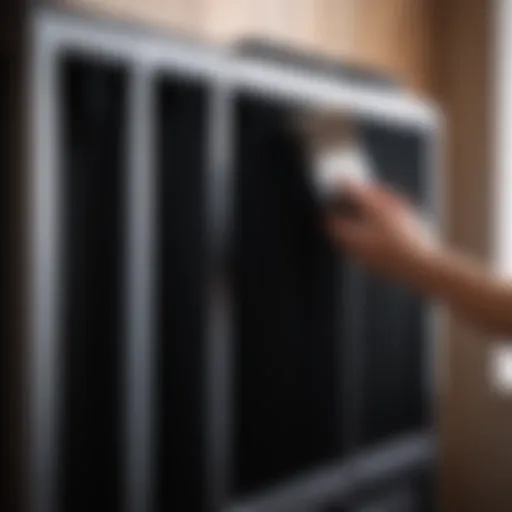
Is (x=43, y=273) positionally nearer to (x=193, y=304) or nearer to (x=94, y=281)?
(x=94, y=281)

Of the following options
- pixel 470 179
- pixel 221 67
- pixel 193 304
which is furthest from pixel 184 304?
pixel 470 179

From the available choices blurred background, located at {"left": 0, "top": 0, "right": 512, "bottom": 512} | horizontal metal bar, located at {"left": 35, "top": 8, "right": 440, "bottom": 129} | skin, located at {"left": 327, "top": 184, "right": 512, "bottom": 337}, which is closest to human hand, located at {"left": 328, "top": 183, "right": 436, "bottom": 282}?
skin, located at {"left": 327, "top": 184, "right": 512, "bottom": 337}

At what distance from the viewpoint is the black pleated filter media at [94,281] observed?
0.87 meters

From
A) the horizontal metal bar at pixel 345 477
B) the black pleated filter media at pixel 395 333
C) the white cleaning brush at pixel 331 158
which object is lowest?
the horizontal metal bar at pixel 345 477

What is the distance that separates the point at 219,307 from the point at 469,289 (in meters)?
0.33

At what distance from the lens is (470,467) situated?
190cm

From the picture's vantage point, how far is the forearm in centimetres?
117

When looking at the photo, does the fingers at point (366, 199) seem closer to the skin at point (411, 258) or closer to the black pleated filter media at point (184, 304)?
the skin at point (411, 258)

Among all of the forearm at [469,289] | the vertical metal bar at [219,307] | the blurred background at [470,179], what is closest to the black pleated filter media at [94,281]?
the vertical metal bar at [219,307]

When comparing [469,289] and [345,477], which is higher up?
[469,289]

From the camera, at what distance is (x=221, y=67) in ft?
3.30

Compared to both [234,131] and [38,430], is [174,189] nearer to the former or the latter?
[234,131]

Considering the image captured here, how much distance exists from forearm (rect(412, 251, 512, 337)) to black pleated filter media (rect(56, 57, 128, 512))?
0.42 meters

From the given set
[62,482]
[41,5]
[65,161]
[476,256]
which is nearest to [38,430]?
[62,482]
